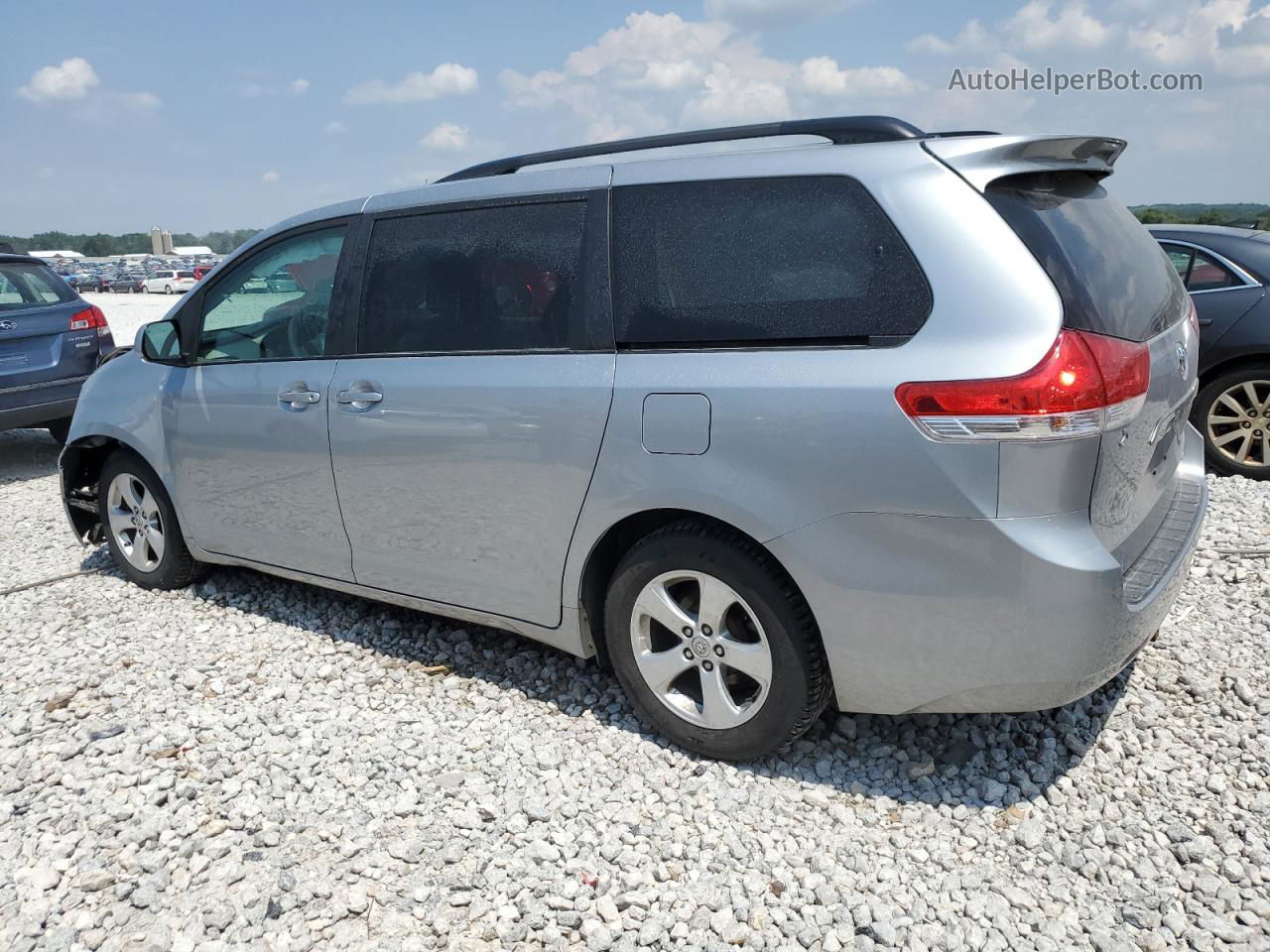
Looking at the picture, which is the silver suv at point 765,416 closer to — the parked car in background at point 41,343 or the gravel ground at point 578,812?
the gravel ground at point 578,812

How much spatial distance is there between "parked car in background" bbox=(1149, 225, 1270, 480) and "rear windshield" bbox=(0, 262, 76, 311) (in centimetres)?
870

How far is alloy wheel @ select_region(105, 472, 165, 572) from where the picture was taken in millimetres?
4906

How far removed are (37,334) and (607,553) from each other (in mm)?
6766

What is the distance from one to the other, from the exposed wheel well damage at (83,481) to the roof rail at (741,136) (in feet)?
8.65

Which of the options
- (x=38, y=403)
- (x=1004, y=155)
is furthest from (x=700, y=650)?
(x=38, y=403)

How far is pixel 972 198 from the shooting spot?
2.62m

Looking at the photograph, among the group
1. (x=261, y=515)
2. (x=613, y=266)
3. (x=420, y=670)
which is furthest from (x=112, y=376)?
(x=613, y=266)

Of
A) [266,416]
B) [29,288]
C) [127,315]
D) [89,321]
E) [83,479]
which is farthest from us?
[127,315]

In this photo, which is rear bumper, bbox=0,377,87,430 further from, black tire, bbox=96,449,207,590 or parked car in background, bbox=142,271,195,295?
parked car in background, bbox=142,271,195,295

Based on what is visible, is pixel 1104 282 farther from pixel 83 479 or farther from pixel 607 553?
pixel 83 479

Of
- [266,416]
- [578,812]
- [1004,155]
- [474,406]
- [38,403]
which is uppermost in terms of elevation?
[1004,155]

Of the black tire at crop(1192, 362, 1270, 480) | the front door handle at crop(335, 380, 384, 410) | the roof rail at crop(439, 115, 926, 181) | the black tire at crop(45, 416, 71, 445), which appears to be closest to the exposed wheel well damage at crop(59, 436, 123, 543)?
the front door handle at crop(335, 380, 384, 410)

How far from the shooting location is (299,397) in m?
3.93

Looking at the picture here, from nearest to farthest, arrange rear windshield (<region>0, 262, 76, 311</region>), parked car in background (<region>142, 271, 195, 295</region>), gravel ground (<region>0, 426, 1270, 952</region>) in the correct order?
gravel ground (<region>0, 426, 1270, 952</region>)
rear windshield (<region>0, 262, 76, 311</region>)
parked car in background (<region>142, 271, 195, 295</region>)
